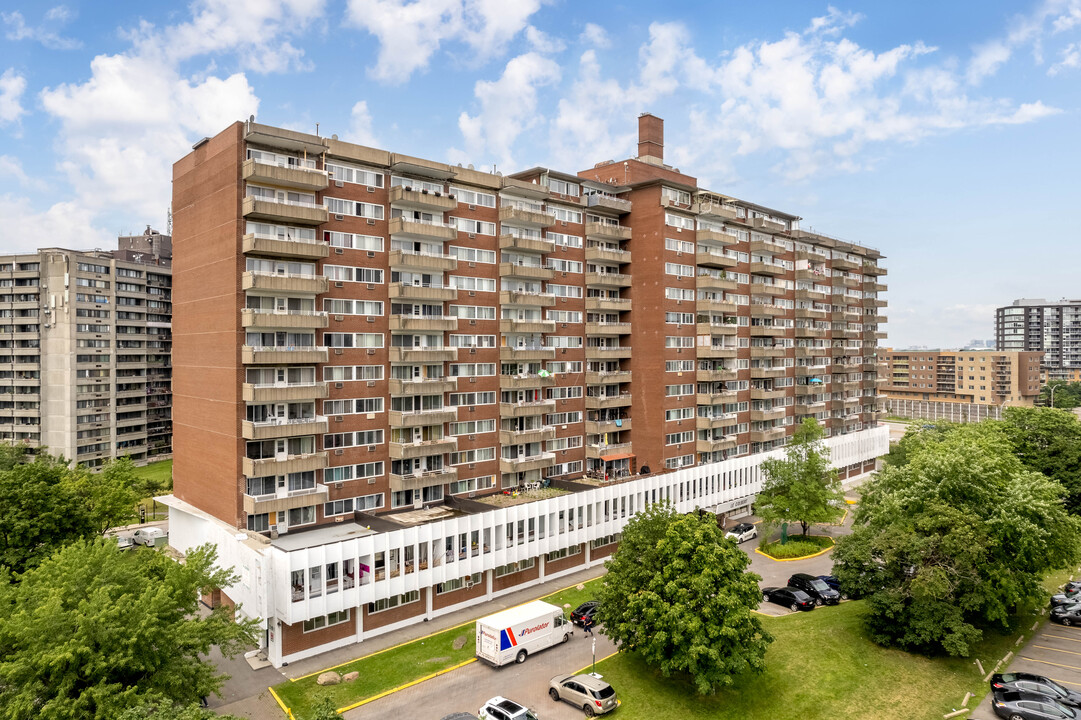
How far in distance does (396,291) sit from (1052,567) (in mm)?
50010

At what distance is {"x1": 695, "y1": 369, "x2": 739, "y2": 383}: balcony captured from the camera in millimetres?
70625

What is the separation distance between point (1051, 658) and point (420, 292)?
49.9 meters

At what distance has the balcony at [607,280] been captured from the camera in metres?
65.8

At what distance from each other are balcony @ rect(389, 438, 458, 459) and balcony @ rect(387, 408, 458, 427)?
153 centimetres

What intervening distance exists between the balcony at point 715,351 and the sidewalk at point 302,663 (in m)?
31.9

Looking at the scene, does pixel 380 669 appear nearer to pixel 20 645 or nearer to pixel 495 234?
pixel 20 645

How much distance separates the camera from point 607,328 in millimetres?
66875

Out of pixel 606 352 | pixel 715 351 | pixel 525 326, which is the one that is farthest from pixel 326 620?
pixel 715 351

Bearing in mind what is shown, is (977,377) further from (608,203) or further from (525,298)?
(525,298)

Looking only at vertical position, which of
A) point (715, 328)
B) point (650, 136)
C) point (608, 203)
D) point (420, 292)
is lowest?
point (715, 328)

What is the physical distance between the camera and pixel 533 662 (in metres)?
39.1

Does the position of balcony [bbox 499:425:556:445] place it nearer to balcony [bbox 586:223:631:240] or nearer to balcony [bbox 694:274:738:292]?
balcony [bbox 586:223:631:240]

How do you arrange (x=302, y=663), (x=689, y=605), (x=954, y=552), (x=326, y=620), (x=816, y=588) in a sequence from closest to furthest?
(x=689, y=605), (x=954, y=552), (x=302, y=663), (x=326, y=620), (x=816, y=588)

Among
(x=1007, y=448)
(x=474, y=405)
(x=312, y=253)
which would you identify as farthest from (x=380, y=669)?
(x=1007, y=448)
